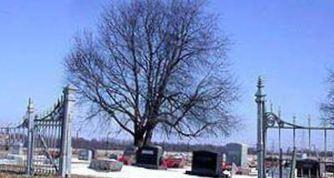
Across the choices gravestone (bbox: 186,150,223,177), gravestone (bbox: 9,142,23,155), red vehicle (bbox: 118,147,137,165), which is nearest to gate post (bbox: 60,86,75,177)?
gravestone (bbox: 9,142,23,155)

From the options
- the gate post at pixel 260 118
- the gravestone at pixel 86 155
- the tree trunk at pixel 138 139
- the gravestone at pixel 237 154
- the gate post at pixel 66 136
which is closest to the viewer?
the gate post at pixel 260 118

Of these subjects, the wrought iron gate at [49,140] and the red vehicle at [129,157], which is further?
the red vehicle at [129,157]

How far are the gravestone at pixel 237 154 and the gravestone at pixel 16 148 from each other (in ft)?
62.8

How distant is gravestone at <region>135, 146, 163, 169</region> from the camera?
36.1 metres

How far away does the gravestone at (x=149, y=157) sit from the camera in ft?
118

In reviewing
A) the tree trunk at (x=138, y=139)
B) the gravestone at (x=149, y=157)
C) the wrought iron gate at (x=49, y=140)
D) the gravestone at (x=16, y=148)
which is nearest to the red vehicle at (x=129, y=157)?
the tree trunk at (x=138, y=139)

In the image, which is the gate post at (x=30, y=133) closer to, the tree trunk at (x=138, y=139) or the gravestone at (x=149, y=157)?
the gravestone at (x=149, y=157)

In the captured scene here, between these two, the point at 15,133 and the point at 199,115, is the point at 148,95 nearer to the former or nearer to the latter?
the point at 199,115

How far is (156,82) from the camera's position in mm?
42500

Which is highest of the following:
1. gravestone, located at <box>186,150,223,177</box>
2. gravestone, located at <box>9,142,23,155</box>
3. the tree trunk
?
the tree trunk

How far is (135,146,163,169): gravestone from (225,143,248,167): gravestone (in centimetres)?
931

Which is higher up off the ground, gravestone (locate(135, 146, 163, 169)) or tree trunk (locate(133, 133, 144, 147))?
tree trunk (locate(133, 133, 144, 147))

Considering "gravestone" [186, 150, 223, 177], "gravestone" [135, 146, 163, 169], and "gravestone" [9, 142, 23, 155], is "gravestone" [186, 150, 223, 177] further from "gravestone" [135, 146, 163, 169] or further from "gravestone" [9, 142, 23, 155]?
"gravestone" [9, 142, 23, 155]

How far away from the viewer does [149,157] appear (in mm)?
36344
